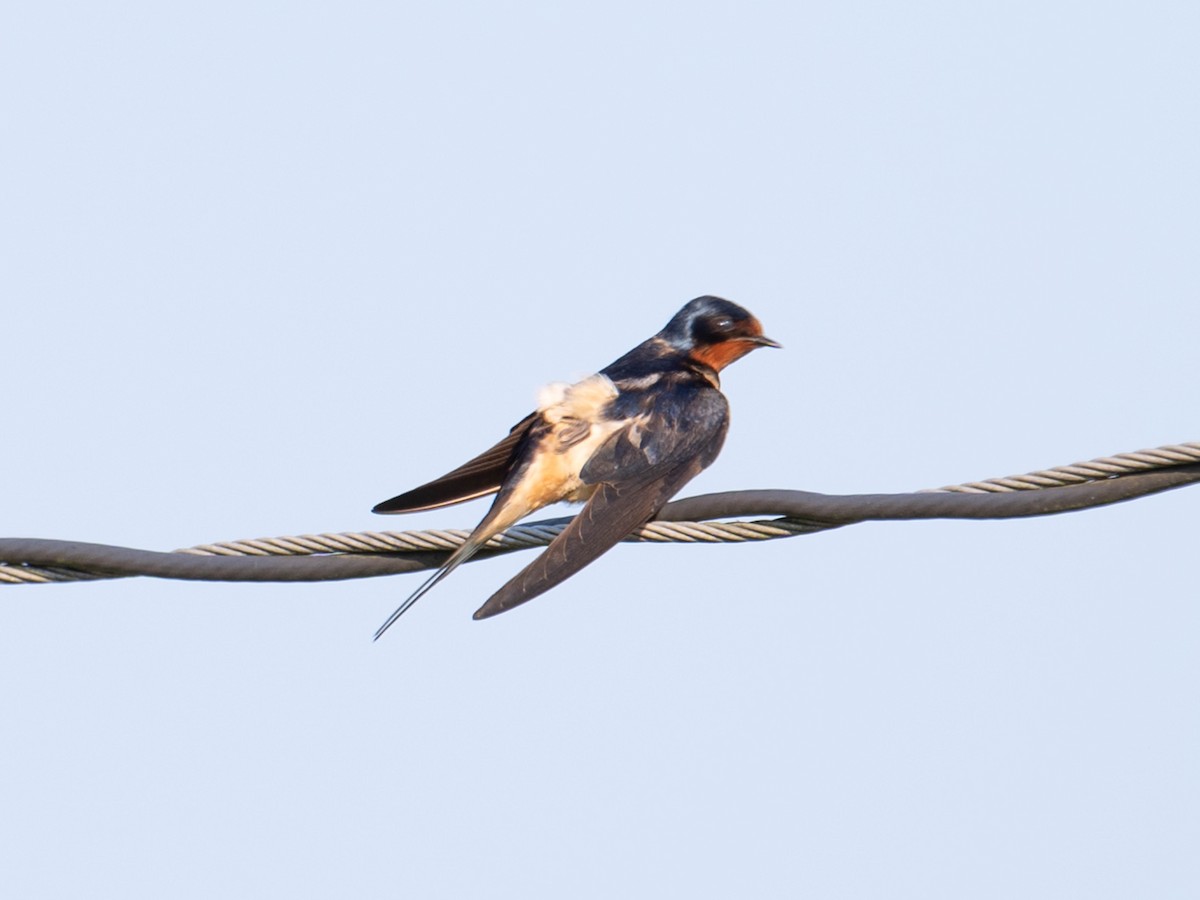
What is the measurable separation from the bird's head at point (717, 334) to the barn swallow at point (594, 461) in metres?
0.40

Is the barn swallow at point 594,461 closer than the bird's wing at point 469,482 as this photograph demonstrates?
Yes

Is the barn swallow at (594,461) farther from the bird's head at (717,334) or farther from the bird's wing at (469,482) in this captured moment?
the bird's head at (717,334)

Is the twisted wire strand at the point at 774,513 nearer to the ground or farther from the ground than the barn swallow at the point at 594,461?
nearer to the ground

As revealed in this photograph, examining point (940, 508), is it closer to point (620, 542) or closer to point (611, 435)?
point (620, 542)

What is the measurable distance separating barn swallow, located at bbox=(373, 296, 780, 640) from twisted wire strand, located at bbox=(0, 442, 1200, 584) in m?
0.82

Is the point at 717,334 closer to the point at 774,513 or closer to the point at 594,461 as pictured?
the point at 594,461

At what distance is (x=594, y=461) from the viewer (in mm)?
4902

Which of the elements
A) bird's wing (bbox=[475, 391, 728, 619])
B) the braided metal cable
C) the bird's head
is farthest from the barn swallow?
the braided metal cable

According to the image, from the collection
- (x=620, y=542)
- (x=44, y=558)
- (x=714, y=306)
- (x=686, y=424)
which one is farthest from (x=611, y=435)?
(x=44, y=558)

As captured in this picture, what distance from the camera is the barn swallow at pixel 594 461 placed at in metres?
4.45

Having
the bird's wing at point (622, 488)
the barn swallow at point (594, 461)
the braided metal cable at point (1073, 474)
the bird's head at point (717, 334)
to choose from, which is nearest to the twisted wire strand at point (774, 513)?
the braided metal cable at point (1073, 474)

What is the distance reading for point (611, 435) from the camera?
5031 millimetres

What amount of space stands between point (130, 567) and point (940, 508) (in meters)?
1.59

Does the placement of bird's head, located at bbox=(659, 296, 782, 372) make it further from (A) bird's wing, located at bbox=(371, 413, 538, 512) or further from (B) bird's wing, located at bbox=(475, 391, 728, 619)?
(A) bird's wing, located at bbox=(371, 413, 538, 512)
